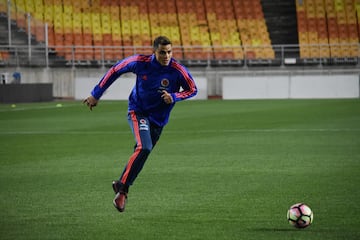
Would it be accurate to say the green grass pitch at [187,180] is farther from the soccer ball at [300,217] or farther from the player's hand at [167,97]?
the player's hand at [167,97]

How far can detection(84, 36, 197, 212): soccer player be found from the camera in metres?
8.85

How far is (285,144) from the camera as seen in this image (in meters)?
16.3

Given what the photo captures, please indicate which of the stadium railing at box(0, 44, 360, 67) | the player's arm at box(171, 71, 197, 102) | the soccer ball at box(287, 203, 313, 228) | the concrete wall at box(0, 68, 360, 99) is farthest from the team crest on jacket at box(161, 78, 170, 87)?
the stadium railing at box(0, 44, 360, 67)

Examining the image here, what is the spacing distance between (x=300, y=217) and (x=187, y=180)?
3864 millimetres

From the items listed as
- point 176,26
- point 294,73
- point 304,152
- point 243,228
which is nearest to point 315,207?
point 243,228

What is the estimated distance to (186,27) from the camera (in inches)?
1652

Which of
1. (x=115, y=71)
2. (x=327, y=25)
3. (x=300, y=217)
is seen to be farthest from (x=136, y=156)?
(x=327, y=25)

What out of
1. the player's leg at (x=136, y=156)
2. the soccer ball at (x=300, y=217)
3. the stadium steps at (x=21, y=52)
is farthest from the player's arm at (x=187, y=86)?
the stadium steps at (x=21, y=52)

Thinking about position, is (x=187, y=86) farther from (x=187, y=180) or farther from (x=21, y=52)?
(x=21, y=52)

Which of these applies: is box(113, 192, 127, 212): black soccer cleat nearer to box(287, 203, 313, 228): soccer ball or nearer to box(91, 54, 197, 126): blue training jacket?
box(91, 54, 197, 126): blue training jacket

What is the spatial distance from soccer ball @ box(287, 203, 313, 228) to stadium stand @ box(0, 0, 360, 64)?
1192 inches

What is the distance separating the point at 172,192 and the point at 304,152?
5430 millimetres

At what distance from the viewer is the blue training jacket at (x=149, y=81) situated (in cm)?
902

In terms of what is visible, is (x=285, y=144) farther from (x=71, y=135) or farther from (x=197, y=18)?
(x=197, y=18)
